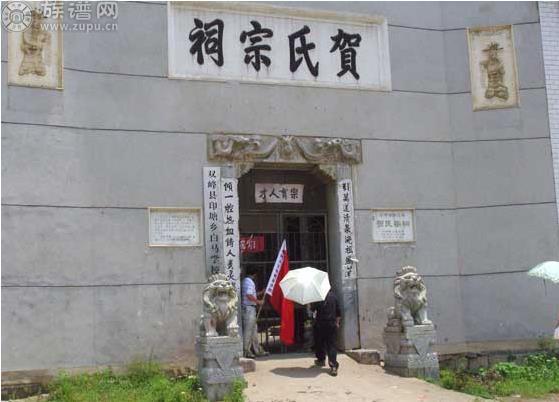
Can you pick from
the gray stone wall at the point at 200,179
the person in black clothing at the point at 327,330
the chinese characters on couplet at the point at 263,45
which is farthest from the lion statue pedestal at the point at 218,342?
the chinese characters on couplet at the point at 263,45

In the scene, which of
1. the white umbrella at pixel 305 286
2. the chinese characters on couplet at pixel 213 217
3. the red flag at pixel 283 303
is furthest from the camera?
the red flag at pixel 283 303

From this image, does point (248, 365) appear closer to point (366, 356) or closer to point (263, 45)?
point (366, 356)

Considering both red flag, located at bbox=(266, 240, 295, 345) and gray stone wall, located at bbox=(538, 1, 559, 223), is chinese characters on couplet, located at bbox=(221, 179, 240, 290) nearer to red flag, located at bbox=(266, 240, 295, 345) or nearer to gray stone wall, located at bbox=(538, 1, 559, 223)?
red flag, located at bbox=(266, 240, 295, 345)

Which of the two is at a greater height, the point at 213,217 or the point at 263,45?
the point at 263,45

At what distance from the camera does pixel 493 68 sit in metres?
11.8

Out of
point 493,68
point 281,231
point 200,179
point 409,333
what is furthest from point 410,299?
point 493,68

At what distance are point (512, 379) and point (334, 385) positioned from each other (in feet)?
9.28

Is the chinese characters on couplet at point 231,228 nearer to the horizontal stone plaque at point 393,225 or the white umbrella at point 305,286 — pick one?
the white umbrella at point 305,286

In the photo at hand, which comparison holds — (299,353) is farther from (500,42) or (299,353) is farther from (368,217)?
(500,42)

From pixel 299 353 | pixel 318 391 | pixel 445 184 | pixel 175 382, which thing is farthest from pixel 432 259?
pixel 175 382

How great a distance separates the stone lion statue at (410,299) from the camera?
9922 mm

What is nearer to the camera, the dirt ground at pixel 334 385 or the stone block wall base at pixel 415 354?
the dirt ground at pixel 334 385
